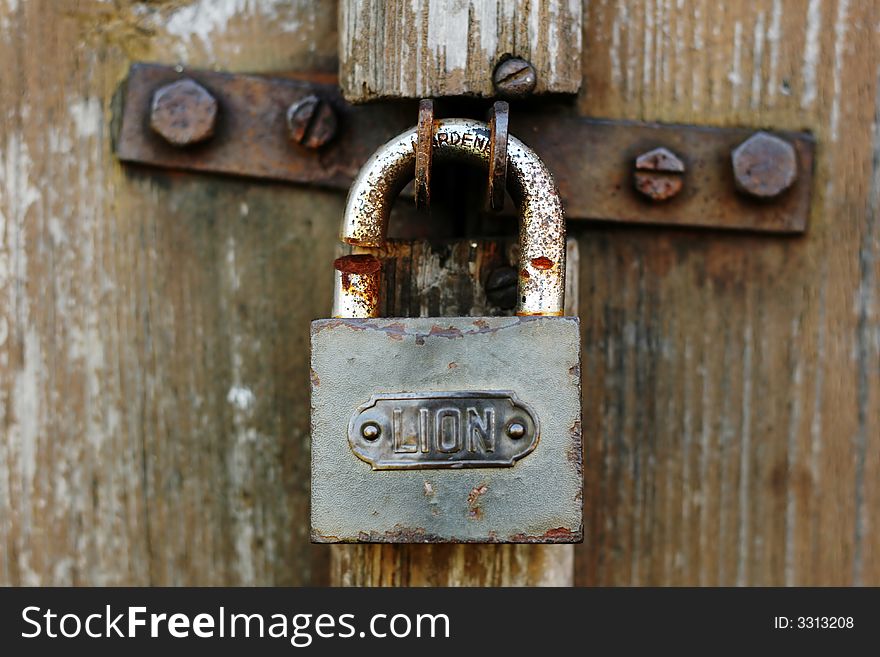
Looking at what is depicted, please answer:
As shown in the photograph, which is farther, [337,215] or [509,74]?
[337,215]

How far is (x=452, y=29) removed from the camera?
548mm

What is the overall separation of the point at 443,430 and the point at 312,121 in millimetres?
282

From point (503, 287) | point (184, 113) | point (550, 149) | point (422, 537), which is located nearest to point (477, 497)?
point (422, 537)

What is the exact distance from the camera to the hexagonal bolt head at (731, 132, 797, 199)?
621 millimetres

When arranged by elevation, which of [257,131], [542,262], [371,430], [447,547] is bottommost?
[447,547]

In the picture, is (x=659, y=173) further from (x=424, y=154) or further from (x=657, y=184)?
(x=424, y=154)

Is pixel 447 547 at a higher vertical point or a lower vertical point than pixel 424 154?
lower

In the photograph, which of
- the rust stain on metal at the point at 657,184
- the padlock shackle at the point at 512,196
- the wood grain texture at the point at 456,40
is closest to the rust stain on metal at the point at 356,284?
the padlock shackle at the point at 512,196

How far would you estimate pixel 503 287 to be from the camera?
1.94ft

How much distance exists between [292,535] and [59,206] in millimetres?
355

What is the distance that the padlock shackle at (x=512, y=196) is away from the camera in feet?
1.69

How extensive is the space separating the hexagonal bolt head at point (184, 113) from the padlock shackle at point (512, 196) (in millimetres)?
185
